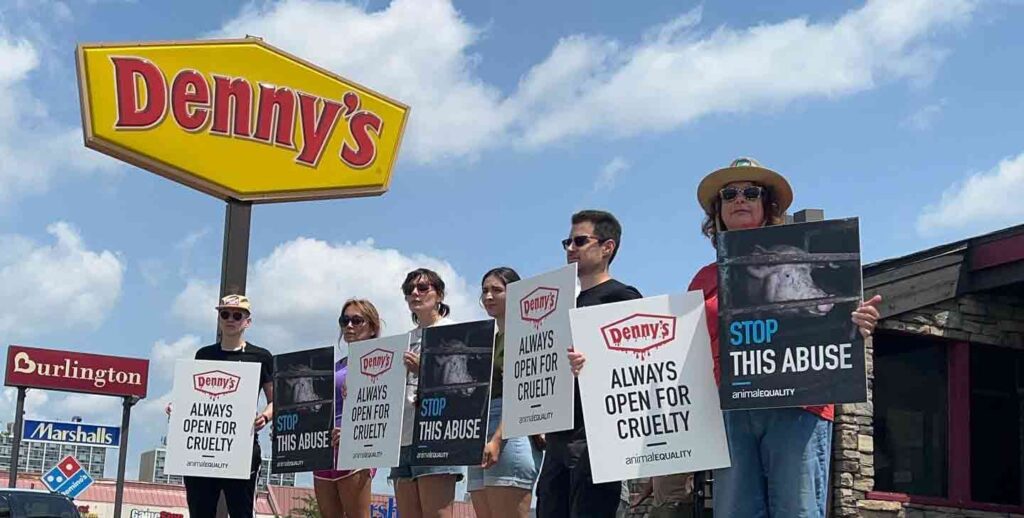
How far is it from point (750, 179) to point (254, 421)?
13.5ft

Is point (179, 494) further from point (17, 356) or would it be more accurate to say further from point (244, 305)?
point (244, 305)

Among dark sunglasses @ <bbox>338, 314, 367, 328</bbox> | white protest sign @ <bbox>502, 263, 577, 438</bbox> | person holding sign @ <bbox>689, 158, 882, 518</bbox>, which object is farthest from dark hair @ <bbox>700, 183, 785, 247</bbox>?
dark sunglasses @ <bbox>338, 314, 367, 328</bbox>

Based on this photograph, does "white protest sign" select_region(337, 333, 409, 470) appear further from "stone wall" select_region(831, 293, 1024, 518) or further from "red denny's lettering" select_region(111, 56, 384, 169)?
"stone wall" select_region(831, 293, 1024, 518)

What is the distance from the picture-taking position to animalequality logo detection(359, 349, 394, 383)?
686 cm

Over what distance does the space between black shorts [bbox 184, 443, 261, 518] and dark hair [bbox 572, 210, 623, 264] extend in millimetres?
3100

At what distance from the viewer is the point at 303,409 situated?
7383mm

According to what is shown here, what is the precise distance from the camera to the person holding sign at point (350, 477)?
7.26 meters

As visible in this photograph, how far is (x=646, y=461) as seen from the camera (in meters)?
4.71

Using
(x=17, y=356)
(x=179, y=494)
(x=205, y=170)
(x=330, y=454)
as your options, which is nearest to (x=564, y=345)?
(x=330, y=454)

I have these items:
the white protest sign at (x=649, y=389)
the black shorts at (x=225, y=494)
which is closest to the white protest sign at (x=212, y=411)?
the black shorts at (x=225, y=494)

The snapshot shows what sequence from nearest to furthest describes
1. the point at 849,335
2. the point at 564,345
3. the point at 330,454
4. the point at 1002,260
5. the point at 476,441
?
the point at 849,335 < the point at 564,345 < the point at 476,441 < the point at 330,454 < the point at 1002,260

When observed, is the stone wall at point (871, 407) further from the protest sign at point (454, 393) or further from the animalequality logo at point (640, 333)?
the animalequality logo at point (640, 333)

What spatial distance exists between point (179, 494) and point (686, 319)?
2148 inches

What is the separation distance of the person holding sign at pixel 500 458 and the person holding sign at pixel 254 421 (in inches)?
69.7
